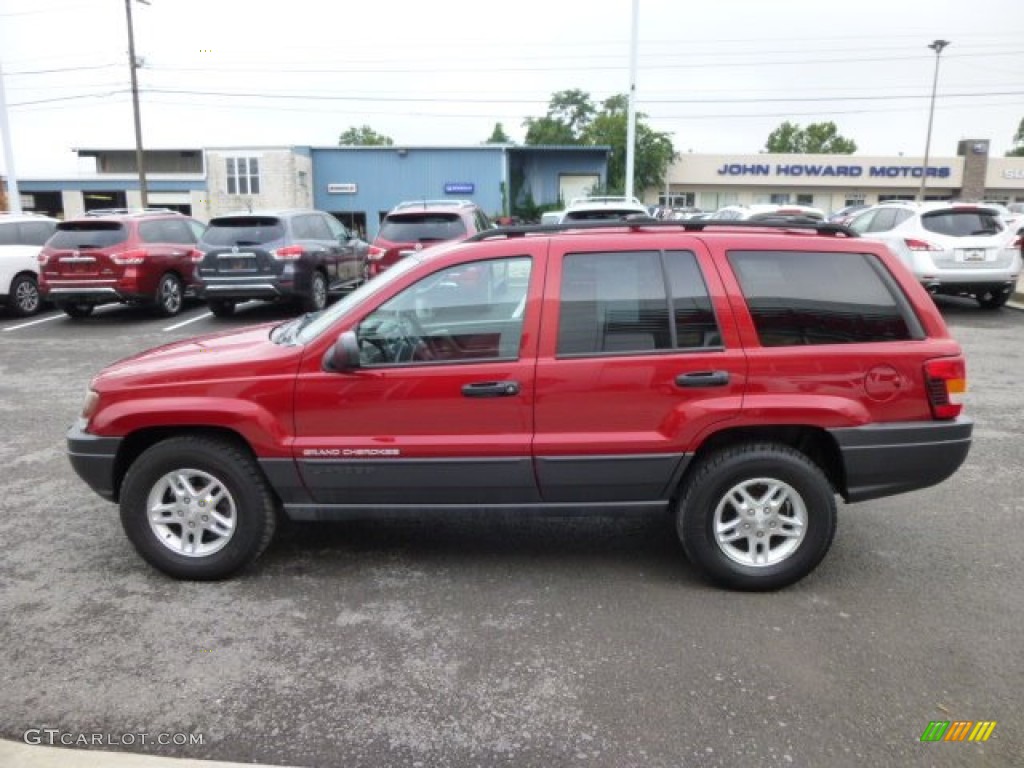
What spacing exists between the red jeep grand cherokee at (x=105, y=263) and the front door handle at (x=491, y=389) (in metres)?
10.6

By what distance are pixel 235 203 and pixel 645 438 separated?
1575 inches

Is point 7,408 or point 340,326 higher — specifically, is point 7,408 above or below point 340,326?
below

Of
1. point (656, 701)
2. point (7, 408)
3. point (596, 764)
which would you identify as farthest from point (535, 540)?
point (7, 408)

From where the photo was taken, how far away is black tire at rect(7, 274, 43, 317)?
44.2 ft

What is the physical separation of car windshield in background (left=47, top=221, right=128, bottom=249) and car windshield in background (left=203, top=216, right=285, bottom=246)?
4.68ft

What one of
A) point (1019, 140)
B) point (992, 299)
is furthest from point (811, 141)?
point (992, 299)

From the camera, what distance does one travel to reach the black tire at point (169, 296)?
13258mm

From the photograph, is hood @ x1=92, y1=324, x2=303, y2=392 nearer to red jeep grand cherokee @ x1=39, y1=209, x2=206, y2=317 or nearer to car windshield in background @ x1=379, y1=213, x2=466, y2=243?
car windshield in background @ x1=379, y1=213, x2=466, y2=243

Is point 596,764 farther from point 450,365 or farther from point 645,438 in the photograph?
point 450,365

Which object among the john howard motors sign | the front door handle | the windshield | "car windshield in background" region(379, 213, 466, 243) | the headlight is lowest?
the headlight

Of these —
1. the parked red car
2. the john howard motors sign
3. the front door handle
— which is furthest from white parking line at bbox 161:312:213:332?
the john howard motors sign

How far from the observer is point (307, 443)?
3.90 metres

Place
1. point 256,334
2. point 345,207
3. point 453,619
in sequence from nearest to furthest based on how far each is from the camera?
point 453,619 → point 256,334 → point 345,207

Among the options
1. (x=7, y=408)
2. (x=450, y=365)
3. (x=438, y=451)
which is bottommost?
(x=7, y=408)
